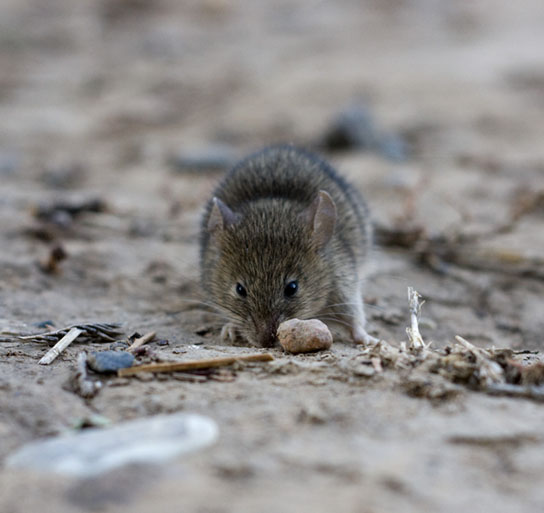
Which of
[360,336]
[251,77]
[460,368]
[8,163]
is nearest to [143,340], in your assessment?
[360,336]

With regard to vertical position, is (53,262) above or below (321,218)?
below

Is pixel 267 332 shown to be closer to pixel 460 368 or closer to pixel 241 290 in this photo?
pixel 241 290

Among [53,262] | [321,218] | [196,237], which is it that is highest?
[321,218]

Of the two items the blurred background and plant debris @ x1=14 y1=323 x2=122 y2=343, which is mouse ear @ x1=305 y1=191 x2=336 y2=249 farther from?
the blurred background

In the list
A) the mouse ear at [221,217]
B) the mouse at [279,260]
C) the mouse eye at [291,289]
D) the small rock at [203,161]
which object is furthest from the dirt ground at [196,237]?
the mouse ear at [221,217]

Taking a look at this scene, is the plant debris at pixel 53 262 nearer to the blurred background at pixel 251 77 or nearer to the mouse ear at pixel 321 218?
the mouse ear at pixel 321 218

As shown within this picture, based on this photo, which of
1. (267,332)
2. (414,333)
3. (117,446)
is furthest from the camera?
(267,332)
